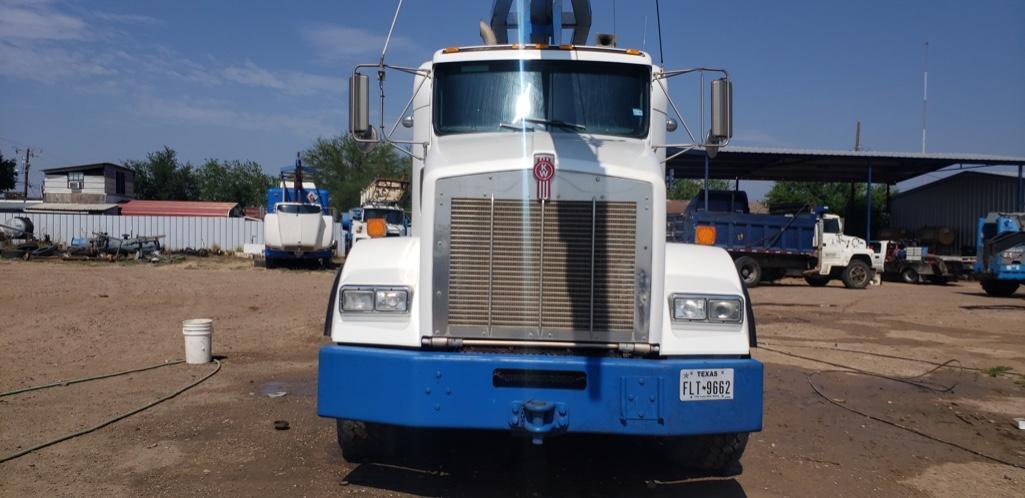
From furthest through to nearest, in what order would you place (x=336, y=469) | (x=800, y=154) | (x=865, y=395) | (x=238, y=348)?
(x=800, y=154) < (x=238, y=348) < (x=865, y=395) < (x=336, y=469)

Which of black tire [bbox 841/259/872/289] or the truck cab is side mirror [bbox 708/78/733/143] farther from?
black tire [bbox 841/259/872/289]

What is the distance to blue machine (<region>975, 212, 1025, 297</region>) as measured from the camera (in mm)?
22469

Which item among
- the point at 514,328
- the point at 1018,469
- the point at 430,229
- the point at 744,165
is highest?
the point at 744,165

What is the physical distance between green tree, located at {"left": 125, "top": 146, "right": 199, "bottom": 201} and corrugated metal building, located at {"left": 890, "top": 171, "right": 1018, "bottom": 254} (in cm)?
5809

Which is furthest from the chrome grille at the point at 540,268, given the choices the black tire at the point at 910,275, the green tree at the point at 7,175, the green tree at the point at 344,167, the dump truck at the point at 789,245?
the green tree at the point at 7,175

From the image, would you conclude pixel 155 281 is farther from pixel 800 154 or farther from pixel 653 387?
pixel 800 154

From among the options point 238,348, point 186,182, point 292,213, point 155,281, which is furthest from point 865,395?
point 186,182

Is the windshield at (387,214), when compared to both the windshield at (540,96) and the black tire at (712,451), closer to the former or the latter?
the windshield at (540,96)

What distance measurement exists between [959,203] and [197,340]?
37.2m

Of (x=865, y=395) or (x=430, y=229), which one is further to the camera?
(x=865, y=395)

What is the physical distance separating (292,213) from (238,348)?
1646cm

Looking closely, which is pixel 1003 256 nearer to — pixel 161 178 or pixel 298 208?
pixel 298 208

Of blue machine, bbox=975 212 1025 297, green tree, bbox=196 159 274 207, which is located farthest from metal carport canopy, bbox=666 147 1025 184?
green tree, bbox=196 159 274 207

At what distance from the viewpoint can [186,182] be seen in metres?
71.1
